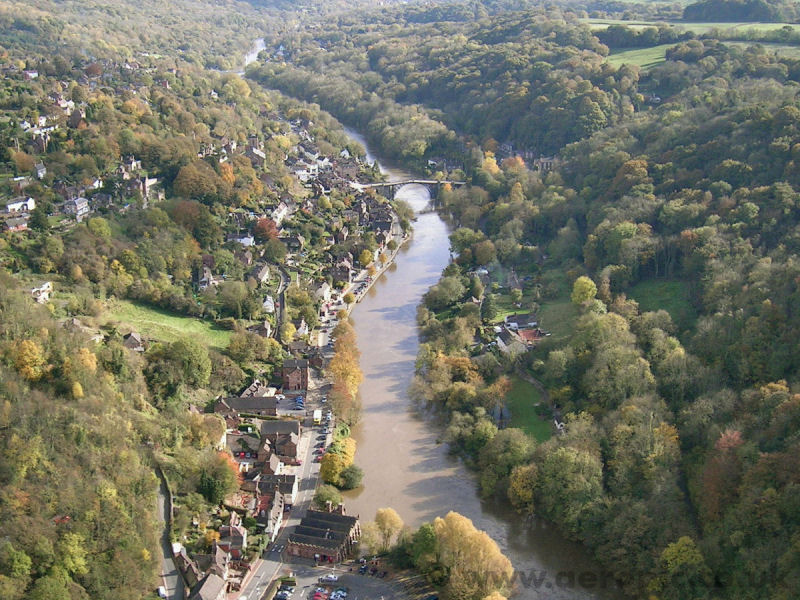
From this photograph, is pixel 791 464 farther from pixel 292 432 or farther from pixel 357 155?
pixel 357 155

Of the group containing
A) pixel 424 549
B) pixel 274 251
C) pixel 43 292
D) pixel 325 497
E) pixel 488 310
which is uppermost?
pixel 43 292

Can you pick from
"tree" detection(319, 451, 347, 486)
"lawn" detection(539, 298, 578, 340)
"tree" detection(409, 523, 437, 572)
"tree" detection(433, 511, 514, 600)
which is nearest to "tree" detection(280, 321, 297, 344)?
"tree" detection(319, 451, 347, 486)

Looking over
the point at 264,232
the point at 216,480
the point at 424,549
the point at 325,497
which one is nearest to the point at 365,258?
the point at 264,232

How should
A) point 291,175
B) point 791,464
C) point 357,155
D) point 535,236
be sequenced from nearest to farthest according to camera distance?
point 791,464
point 535,236
point 291,175
point 357,155

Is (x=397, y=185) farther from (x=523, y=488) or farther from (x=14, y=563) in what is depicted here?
(x=14, y=563)

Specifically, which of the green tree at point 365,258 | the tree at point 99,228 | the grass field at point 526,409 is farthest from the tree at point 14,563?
the green tree at point 365,258

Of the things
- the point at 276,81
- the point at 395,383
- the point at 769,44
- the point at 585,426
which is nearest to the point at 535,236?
the point at 395,383
